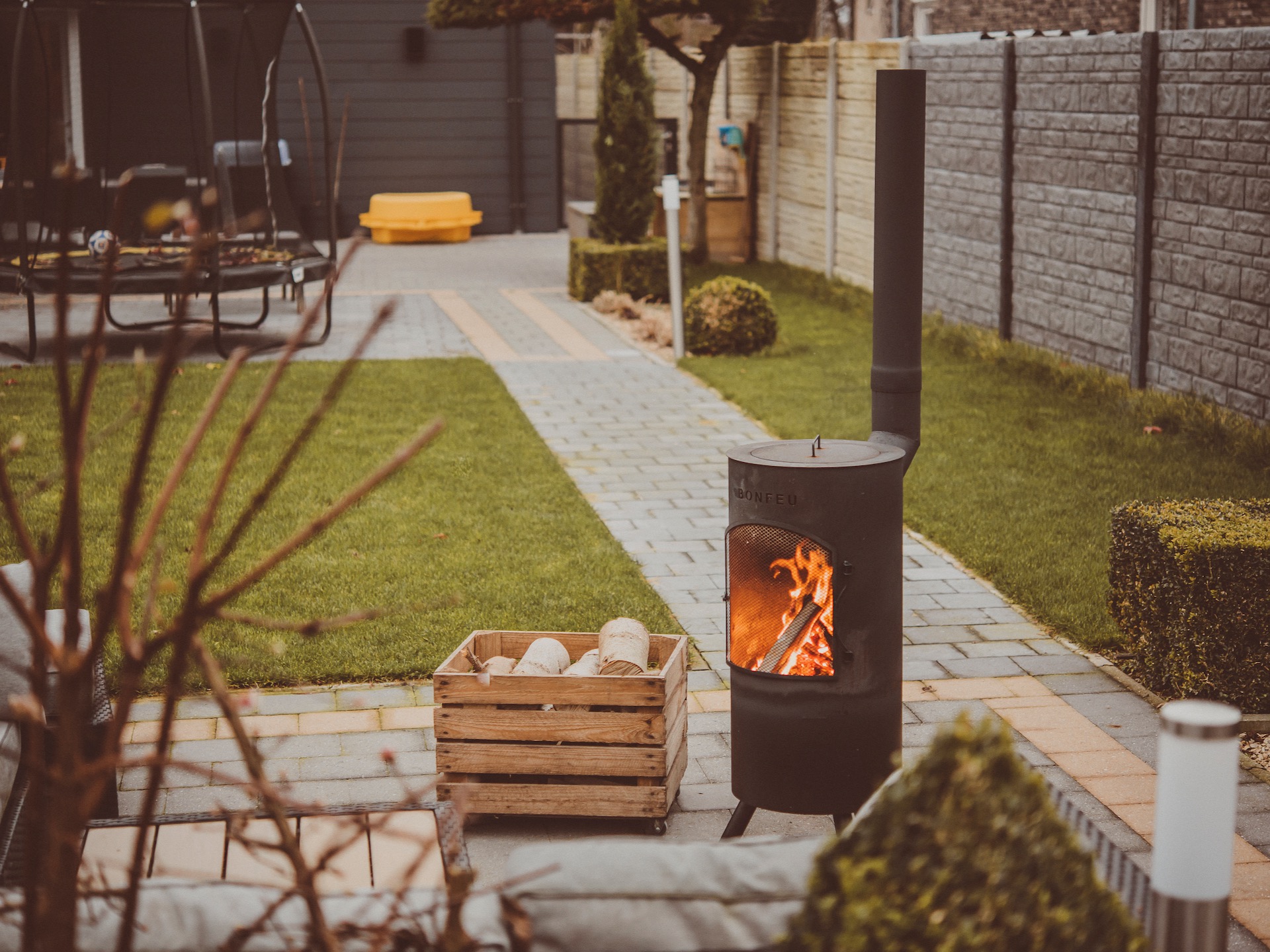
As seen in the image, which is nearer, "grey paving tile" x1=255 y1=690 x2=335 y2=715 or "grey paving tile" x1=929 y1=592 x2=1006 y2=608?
"grey paving tile" x1=255 y1=690 x2=335 y2=715

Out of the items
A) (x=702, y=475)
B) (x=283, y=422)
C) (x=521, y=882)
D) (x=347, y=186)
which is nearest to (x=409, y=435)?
(x=283, y=422)

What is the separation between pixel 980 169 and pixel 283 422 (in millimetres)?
6122

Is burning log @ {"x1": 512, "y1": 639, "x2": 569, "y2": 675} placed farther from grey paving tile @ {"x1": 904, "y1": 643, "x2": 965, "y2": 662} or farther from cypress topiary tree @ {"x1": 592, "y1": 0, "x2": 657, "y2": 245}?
cypress topiary tree @ {"x1": 592, "y1": 0, "x2": 657, "y2": 245}

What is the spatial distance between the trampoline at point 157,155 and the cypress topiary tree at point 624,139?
9.79 feet

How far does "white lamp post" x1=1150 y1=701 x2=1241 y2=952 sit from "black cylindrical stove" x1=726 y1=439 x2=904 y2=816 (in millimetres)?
1447

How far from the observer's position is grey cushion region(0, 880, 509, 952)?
76.5 inches

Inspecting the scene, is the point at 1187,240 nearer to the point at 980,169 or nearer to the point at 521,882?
the point at 980,169

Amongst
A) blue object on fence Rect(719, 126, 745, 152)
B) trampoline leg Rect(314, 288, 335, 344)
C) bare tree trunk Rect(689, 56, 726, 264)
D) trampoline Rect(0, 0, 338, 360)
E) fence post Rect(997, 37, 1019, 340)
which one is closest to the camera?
trampoline leg Rect(314, 288, 335, 344)

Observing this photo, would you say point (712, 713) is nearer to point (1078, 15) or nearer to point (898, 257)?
point (898, 257)

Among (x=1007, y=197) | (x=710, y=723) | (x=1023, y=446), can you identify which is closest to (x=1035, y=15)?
(x=1007, y=197)

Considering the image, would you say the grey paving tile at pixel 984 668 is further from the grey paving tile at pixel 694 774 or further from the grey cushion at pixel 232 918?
the grey cushion at pixel 232 918

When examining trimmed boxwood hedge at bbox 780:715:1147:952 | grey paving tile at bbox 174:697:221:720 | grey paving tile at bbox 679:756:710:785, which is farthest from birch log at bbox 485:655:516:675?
trimmed boxwood hedge at bbox 780:715:1147:952

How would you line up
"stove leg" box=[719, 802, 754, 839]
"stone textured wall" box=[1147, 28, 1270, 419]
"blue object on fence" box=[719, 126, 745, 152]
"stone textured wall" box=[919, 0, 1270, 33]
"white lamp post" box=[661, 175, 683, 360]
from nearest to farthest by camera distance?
"stove leg" box=[719, 802, 754, 839], "stone textured wall" box=[1147, 28, 1270, 419], "white lamp post" box=[661, 175, 683, 360], "stone textured wall" box=[919, 0, 1270, 33], "blue object on fence" box=[719, 126, 745, 152]

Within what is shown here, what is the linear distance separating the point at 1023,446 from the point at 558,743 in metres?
5.34
